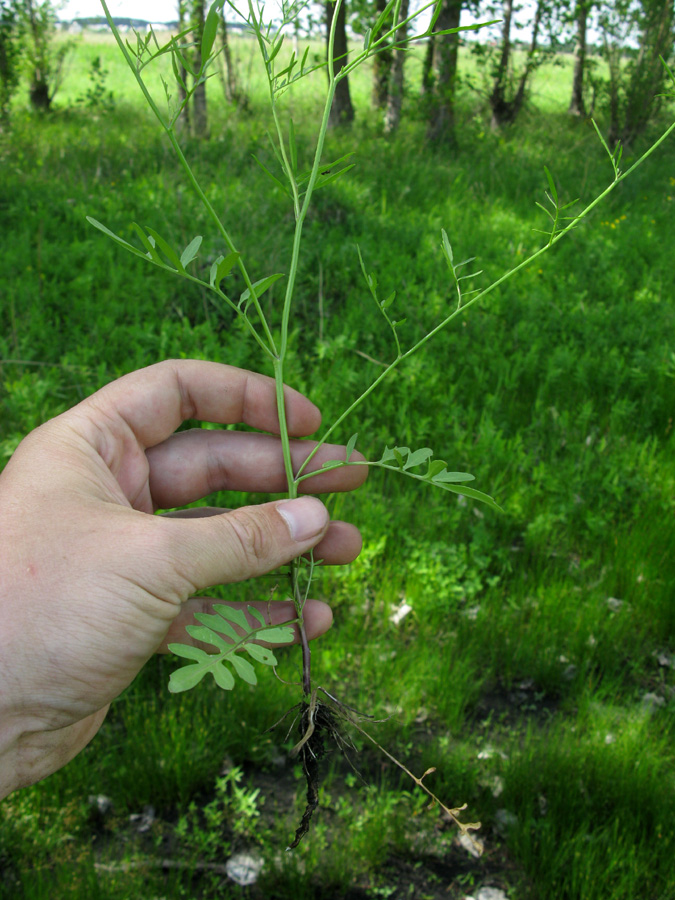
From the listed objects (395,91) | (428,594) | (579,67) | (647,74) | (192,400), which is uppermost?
(579,67)

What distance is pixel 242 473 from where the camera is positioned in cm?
209

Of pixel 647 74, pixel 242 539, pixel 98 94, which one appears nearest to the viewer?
pixel 242 539

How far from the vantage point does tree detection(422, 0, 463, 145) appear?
811cm

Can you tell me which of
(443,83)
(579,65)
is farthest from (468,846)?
(579,65)

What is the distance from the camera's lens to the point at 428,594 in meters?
2.58

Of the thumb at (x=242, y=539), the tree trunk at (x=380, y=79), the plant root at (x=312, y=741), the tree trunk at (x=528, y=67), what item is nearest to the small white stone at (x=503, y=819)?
the plant root at (x=312, y=741)

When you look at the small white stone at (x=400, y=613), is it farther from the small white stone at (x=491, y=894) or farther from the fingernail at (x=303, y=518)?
the fingernail at (x=303, y=518)

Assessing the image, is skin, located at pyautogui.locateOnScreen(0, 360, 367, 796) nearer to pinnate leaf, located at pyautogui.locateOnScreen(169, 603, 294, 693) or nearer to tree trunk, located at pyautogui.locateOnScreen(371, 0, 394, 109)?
pinnate leaf, located at pyautogui.locateOnScreen(169, 603, 294, 693)

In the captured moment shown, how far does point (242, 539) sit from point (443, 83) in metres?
8.54

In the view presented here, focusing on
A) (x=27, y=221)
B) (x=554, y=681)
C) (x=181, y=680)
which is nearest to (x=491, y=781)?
(x=554, y=681)

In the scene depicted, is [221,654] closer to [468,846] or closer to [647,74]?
[468,846]

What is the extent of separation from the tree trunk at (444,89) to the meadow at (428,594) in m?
3.88

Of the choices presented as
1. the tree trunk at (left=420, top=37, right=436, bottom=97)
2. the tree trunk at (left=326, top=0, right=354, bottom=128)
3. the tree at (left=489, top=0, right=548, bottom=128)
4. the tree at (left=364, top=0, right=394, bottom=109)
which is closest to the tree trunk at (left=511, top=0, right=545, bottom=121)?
the tree at (left=489, top=0, right=548, bottom=128)

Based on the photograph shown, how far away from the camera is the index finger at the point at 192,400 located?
1.84 meters
